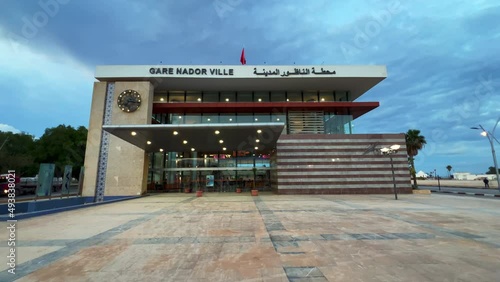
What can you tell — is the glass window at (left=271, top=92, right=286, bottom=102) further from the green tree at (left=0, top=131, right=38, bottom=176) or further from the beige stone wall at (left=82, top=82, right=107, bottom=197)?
the green tree at (left=0, top=131, right=38, bottom=176)

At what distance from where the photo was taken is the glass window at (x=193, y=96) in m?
31.5

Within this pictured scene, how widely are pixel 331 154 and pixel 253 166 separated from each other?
33.7 ft

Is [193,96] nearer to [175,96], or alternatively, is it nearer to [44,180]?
[175,96]

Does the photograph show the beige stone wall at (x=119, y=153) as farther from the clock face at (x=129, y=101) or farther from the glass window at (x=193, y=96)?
the glass window at (x=193, y=96)

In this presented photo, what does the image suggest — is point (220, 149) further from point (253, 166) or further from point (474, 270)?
point (474, 270)

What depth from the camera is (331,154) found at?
2552 cm

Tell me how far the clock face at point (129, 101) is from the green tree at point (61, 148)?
81.4 ft

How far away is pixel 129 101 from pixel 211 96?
10235mm

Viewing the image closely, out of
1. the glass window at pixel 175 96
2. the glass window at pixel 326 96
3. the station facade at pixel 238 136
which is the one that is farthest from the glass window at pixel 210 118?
the glass window at pixel 326 96

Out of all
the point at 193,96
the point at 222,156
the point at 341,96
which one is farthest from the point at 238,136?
the point at 341,96

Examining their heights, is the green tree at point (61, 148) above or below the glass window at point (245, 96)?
below

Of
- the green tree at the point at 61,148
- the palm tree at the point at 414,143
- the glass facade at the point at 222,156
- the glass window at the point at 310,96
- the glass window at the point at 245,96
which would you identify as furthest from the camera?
the green tree at the point at 61,148

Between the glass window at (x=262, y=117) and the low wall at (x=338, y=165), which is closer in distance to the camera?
the low wall at (x=338, y=165)

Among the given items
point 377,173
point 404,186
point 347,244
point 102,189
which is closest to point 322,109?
Answer: point 377,173
